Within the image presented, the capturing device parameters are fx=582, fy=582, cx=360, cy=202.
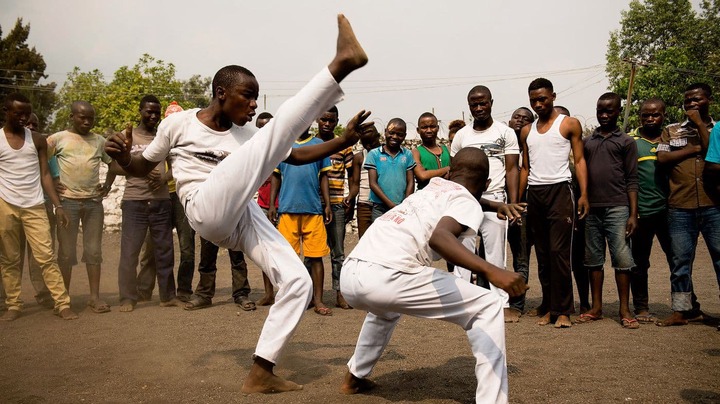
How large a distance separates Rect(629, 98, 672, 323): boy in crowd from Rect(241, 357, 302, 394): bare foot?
13.6 feet

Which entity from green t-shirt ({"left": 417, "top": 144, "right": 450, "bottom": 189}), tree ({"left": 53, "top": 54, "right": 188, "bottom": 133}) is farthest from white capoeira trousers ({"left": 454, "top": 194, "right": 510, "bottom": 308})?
tree ({"left": 53, "top": 54, "right": 188, "bottom": 133})

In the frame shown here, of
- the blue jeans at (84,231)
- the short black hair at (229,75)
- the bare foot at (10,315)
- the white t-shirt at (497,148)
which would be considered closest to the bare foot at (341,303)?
the white t-shirt at (497,148)

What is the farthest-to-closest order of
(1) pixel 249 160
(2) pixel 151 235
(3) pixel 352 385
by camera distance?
(2) pixel 151 235
(3) pixel 352 385
(1) pixel 249 160

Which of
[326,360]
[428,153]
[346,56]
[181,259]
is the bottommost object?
[326,360]

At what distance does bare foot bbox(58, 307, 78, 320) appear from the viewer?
6.55m

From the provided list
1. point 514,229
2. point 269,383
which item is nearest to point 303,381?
point 269,383

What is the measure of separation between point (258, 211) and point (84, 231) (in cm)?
397

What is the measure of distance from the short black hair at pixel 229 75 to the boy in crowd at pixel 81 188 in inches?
137

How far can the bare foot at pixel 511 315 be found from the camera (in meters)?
6.19

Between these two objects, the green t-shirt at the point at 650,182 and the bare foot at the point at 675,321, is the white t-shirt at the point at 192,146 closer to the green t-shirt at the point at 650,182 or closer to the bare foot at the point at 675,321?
the green t-shirt at the point at 650,182

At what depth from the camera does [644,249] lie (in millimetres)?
6328

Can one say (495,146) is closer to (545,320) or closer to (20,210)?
(545,320)

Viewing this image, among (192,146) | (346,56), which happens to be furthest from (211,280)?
(346,56)

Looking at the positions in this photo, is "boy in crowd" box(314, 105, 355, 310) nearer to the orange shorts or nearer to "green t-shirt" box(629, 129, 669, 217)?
the orange shorts
